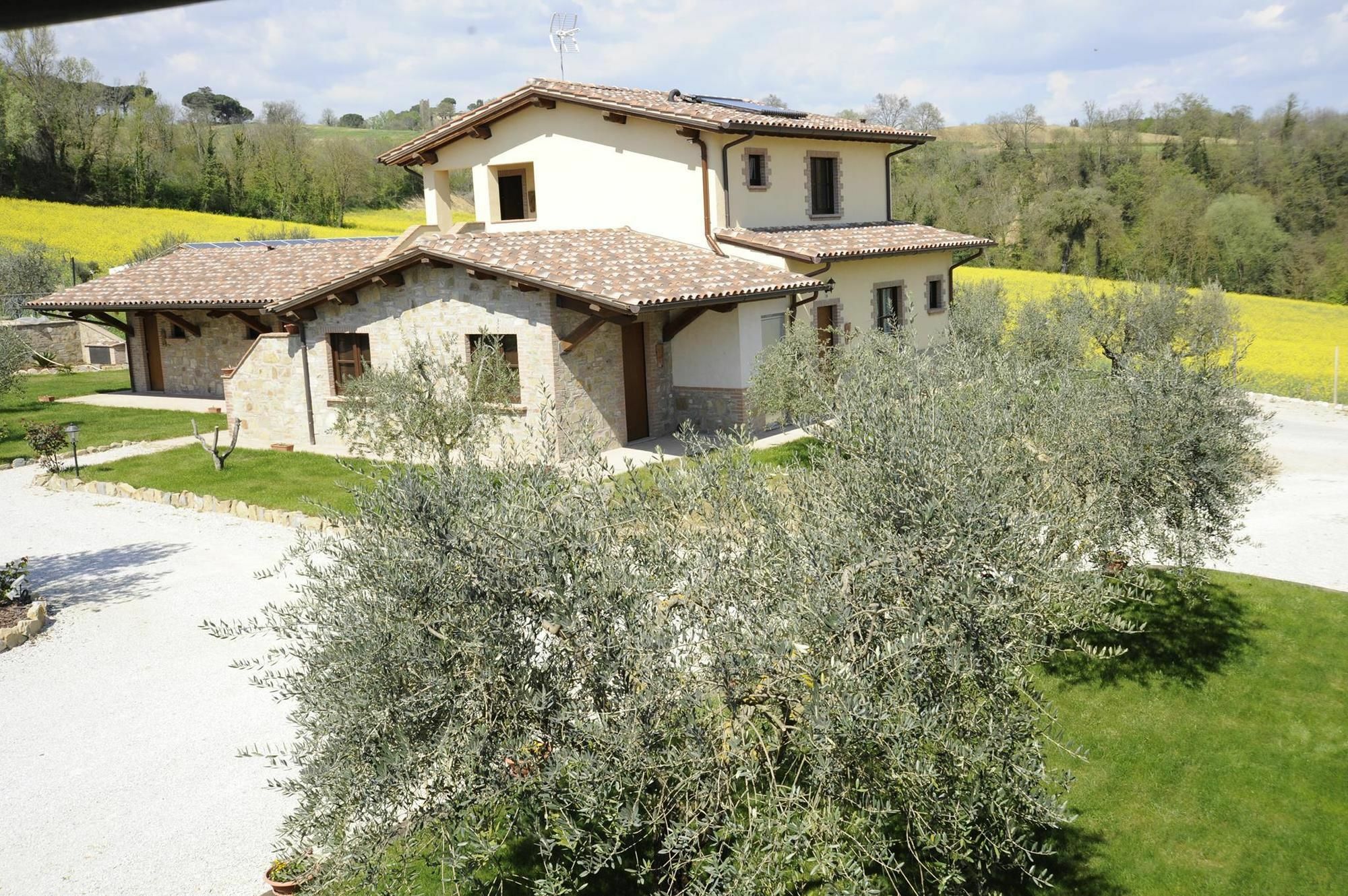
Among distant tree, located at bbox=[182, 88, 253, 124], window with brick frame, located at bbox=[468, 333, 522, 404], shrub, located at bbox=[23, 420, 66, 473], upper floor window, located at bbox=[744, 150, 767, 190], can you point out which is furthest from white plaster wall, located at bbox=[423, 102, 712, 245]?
distant tree, located at bbox=[182, 88, 253, 124]

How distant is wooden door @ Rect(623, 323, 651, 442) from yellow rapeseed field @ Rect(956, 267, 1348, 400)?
1514 cm

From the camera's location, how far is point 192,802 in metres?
8.73

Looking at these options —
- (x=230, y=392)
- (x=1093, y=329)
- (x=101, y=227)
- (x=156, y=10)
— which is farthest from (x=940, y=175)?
(x=156, y=10)

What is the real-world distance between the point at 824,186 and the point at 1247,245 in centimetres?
3666

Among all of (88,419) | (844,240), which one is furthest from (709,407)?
(88,419)

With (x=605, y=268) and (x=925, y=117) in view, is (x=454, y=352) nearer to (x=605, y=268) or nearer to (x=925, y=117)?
(x=605, y=268)

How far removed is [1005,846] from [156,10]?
5540 mm

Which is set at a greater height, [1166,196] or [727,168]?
[1166,196]

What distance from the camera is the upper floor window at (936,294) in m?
27.9

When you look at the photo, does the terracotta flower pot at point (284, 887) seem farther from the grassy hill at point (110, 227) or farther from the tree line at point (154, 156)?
the tree line at point (154, 156)

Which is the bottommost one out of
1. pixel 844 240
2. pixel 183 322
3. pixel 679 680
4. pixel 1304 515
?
pixel 1304 515

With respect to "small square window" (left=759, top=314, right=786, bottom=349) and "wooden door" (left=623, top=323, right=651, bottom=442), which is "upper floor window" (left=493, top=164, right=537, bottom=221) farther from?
"small square window" (left=759, top=314, right=786, bottom=349)

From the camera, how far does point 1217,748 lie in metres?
9.81

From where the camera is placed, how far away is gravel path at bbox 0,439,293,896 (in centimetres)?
793
